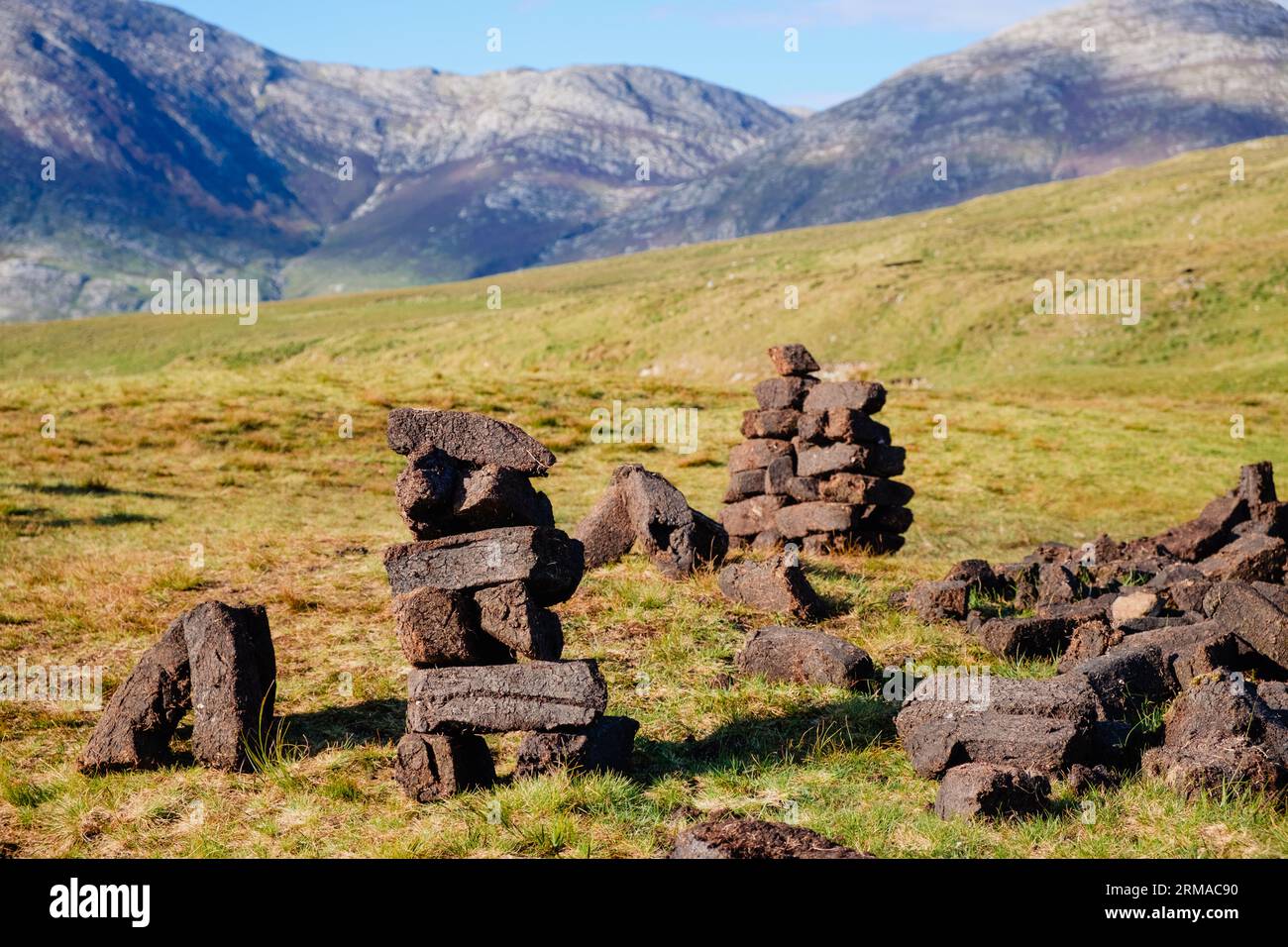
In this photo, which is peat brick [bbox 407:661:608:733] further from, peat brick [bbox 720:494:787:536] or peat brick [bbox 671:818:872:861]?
peat brick [bbox 720:494:787:536]

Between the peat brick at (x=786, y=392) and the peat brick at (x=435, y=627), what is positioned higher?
the peat brick at (x=786, y=392)

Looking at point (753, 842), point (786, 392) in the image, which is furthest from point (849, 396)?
point (753, 842)

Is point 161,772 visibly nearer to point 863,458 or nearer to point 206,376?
point 863,458

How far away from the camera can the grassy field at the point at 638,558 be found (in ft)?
31.9

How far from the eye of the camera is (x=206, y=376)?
45.7 metres

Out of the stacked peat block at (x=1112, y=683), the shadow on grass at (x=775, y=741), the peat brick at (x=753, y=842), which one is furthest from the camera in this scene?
the shadow on grass at (x=775, y=741)

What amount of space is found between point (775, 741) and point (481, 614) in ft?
11.4

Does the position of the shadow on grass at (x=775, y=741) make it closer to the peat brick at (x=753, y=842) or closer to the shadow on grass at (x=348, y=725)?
the peat brick at (x=753, y=842)

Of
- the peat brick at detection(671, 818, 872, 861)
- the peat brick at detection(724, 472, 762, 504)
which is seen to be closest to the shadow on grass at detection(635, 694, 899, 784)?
the peat brick at detection(671, 818, 872, 861)

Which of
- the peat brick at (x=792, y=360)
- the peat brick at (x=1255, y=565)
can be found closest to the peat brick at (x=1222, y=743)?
the peat brick at (x=1255, y=565)

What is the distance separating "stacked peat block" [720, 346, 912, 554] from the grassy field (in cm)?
149

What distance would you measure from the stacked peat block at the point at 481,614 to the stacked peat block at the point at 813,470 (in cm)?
1167

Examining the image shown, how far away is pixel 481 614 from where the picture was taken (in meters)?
10.9
